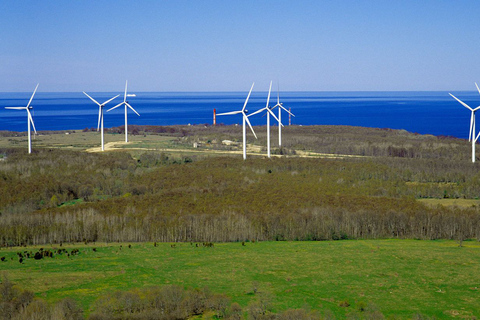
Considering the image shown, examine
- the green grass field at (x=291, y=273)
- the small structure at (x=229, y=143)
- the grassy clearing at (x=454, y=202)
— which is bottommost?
the green grass field at (x=291, y=273)

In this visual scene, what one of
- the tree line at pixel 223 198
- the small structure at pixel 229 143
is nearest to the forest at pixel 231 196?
the tree line at pixel 223 198

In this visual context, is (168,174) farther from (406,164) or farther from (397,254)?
(397,254)

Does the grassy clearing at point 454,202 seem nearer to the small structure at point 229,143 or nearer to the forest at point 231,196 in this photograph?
the forest at point 231,196

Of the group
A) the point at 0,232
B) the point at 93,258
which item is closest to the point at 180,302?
the point at 93,258

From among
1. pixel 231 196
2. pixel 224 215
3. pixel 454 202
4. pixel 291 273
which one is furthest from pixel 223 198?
pixel 291 273

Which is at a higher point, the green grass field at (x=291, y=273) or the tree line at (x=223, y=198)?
the tree line at (x=223, y=198)

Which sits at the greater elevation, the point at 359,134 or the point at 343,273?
the point at 359,134

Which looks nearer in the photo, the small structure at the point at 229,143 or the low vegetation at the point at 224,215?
the low vegetation at the point at 224,215
